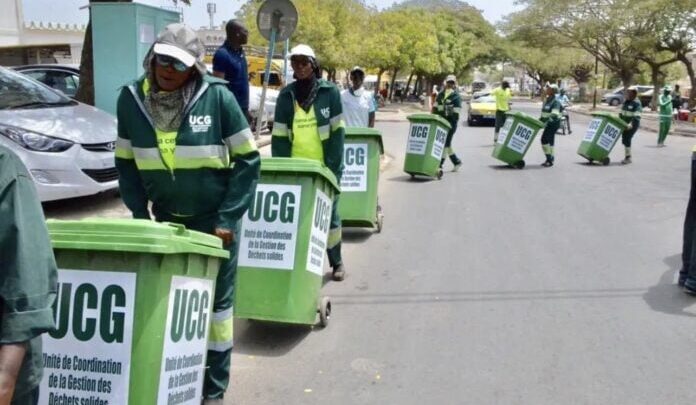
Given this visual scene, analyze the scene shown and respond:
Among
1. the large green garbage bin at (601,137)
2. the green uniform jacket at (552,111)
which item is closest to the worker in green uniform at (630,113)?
the large green garbage bin at (601,137)

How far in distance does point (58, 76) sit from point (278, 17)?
579cm

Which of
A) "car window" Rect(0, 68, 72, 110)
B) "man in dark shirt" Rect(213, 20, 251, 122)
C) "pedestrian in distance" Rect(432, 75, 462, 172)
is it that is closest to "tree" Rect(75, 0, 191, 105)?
"car window" Rect(0, 68, 72, 110)

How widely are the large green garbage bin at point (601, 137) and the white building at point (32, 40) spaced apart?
19.2 m

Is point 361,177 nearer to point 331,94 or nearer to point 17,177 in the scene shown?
point 331,94

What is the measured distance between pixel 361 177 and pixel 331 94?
2.31 metres

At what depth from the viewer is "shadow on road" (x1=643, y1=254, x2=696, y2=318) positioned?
19.3 ft

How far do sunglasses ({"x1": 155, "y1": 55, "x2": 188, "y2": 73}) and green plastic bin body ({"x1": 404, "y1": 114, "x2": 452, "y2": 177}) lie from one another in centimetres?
891

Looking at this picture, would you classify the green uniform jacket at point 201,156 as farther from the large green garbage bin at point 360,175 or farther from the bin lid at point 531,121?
the bin lid at point 531,121

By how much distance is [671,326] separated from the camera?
5.46 m

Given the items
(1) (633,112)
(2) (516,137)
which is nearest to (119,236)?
(2) (516,137)

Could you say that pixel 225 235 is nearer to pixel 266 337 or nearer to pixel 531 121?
pixel 266 337

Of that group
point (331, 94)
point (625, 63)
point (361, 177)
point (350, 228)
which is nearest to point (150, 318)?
point (331, 94)

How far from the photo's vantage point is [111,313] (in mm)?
2832

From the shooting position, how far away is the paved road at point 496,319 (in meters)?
4.36
